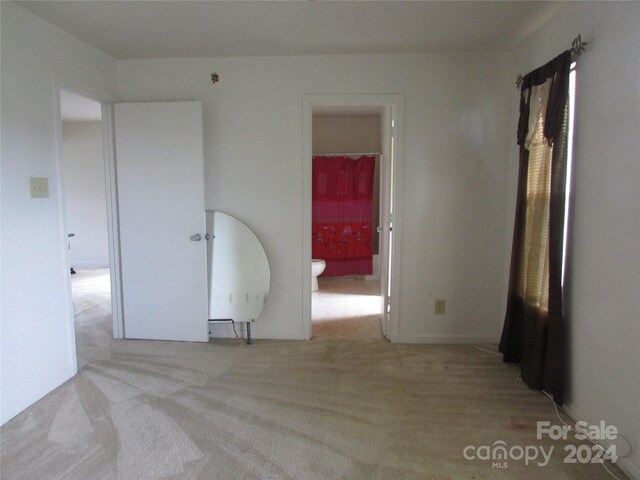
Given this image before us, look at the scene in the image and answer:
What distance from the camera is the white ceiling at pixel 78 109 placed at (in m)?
4.62

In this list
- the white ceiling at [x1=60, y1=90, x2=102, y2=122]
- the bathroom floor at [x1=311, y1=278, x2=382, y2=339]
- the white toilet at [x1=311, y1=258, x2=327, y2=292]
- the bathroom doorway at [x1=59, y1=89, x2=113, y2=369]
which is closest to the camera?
the bathroom floor at [x1=311, y1=278, x2=382, y2=339]

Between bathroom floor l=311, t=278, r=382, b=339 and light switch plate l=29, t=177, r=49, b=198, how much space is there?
7.02 ft

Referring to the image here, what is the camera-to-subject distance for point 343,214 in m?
5.44

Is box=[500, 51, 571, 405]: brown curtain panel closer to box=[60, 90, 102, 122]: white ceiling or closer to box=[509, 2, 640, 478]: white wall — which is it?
box=[509, 2, 640, 478]: white wall

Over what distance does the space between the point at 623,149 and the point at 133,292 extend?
3.27m

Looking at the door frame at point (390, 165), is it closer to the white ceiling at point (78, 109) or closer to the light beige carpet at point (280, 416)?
the light beige carpet at point (280, 416)

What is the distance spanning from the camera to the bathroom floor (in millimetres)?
3443

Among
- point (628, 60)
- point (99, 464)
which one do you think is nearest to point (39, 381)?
point (99, 464)

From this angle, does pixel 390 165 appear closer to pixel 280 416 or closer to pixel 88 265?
pixel 280 416

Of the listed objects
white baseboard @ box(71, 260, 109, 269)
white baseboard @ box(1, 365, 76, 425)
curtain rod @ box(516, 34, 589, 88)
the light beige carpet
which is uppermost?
curtain rod @ box(516, 34, 589, 88)

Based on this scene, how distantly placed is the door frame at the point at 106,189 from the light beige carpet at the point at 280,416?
303 mm

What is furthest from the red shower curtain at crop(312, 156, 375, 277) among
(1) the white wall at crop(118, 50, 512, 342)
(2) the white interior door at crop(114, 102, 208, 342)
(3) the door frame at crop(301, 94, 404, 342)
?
(2) the white interior door at crop(114, 102, 208, 342)

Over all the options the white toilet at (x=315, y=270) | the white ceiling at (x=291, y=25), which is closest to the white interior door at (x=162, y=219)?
the white ceiling at (x=291, y=25)

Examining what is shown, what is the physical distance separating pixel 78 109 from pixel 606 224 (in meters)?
5.88
